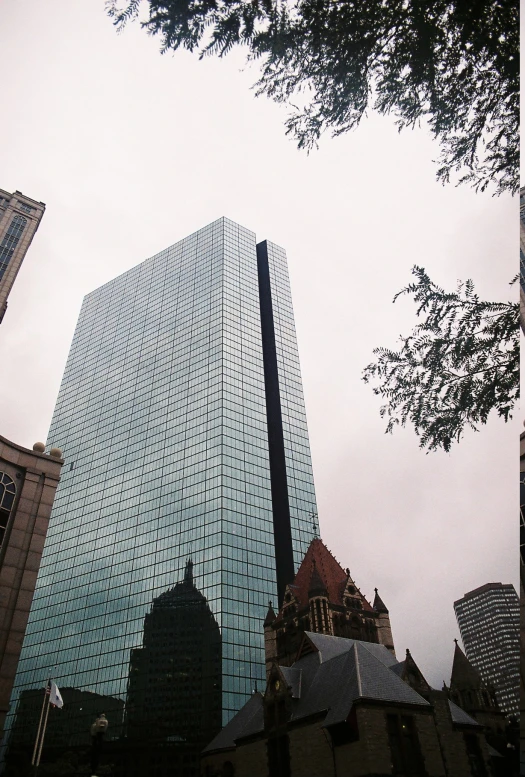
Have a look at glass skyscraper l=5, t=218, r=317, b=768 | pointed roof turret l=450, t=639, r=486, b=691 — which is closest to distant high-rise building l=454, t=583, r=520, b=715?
pointed roof turret l=450, t=639, r=486, b=691

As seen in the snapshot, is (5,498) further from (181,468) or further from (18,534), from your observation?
(181,468)

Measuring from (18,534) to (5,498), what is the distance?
1244mm

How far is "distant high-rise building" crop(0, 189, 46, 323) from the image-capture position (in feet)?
151

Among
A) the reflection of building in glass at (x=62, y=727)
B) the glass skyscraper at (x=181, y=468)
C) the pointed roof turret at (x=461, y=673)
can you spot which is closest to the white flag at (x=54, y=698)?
the pointed roof turret at (x=461, y=673)

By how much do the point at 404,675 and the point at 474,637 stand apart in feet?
79.4

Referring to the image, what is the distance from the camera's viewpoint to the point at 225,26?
15.9ft

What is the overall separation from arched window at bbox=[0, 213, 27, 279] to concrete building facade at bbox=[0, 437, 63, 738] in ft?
103

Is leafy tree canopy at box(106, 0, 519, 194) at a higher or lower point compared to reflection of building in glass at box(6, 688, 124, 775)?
lower

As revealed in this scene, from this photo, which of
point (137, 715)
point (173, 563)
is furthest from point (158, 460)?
point (137, 715)

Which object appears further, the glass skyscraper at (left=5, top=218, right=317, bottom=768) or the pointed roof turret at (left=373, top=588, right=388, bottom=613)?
the glass skyscraper at (left=5, top=218, right=317, bottom=768)

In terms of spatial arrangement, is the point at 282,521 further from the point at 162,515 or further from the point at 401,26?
the point at 401,26

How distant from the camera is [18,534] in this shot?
1797cm

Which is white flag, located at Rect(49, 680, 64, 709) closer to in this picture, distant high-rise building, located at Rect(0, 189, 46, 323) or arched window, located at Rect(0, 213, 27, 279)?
distant high-rise building, located at Rect(0, 189, 46, 323)

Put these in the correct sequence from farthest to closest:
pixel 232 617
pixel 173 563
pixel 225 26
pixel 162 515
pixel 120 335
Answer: pixel 120 335, pixel 162 515, pixel 173 563, pixel 232 617, pixel 225 26
